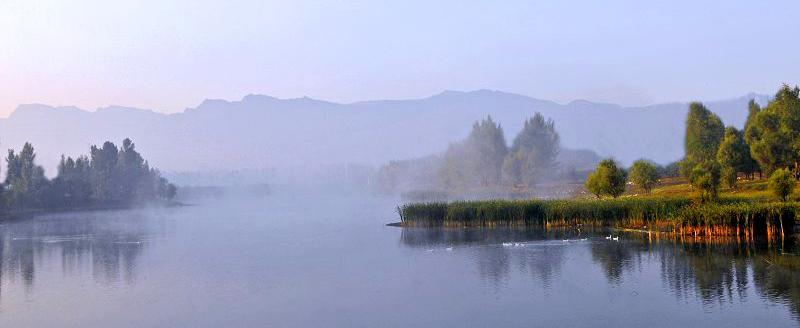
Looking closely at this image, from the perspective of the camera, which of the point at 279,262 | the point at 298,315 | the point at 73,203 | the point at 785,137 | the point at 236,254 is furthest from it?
the point at 73,203

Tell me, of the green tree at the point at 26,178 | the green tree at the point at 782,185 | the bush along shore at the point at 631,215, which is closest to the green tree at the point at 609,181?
the bush along shore at the point at 631,215

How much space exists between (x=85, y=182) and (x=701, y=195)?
12729cm

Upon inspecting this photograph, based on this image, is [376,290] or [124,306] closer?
[124,306]

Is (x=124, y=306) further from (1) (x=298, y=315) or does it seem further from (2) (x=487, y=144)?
(2) (x=487, y=144)

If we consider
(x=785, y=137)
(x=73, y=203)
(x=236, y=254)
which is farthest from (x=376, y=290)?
(x=73, y=203)

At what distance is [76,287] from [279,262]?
13437 millimetres

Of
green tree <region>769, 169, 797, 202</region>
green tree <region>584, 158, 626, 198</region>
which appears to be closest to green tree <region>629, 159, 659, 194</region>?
green tree <region>584, 158, 626, 198</region>

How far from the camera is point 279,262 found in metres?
49.3

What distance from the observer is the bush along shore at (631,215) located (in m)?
49.1

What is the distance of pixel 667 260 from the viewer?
41.9 metres

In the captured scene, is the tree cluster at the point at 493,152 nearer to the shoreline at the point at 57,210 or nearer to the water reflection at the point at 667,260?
the shoreline at the point at 57,210

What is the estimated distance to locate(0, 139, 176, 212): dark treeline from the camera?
131 m

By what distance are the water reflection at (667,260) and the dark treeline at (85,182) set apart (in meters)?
89.7

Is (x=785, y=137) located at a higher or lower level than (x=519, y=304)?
higher
